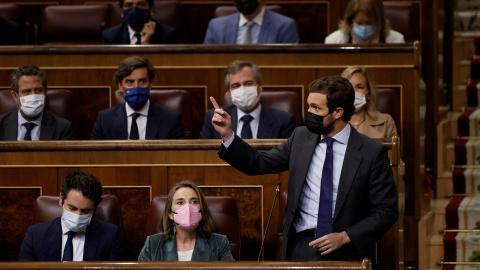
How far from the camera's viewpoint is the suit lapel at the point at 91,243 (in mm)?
2305

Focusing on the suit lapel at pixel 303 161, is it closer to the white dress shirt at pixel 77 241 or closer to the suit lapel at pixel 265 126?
the white dress shirt at pixel 77 241

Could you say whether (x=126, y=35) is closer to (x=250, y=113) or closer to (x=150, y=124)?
(x=150, y=124)

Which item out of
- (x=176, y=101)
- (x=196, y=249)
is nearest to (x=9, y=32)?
(x=176, y=101)

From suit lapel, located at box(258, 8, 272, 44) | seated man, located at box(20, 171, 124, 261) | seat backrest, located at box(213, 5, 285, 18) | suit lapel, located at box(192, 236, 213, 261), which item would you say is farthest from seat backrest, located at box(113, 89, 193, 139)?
suit lapel, located at box(192, 236, 213, 261)

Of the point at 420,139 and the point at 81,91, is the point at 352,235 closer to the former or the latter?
the point at 420,139

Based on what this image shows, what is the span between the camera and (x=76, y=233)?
2.35 metres

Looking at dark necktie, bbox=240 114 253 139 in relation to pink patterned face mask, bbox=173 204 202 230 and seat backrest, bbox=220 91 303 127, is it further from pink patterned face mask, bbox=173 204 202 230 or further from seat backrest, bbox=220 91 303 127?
pink patterned face mask, bbox=173 204 202 230

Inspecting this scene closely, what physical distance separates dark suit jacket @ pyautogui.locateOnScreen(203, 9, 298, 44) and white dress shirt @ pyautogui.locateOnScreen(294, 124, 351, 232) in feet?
4.87

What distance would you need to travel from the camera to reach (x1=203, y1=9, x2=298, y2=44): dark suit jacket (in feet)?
11.6

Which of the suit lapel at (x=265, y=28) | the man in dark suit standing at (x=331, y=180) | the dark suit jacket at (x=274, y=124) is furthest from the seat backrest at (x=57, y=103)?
the man in dark suit standing at (x=331, y=180)

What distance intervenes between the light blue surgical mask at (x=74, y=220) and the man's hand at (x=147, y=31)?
1368 mm

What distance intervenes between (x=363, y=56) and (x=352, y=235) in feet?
4.41

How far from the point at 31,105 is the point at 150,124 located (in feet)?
1.34

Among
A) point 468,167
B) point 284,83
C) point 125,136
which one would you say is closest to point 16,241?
point 125,136
